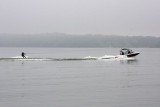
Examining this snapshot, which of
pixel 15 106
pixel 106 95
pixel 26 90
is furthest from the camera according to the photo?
pixel 26 90

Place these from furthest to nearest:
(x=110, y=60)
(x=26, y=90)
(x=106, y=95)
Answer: (x=110, y=60)
(x=26, y=90)
(x=106, y=95)

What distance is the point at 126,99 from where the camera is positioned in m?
28.3

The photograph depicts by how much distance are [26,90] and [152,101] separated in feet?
44.2

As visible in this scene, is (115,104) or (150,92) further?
(150,92)

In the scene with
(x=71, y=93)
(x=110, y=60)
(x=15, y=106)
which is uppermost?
(x=110, y=60)

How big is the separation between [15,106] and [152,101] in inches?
431

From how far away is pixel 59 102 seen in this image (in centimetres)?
2706

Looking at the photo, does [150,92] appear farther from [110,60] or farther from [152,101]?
[110,60]

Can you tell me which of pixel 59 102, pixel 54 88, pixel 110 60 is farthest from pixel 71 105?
pixel 110 60

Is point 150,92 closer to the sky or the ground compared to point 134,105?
Answer: closer to the sky

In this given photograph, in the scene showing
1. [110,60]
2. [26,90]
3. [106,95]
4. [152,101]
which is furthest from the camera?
[110,60]

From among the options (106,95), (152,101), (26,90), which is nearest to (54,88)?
(26,90)

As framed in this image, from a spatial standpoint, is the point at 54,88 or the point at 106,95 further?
the point at 54,88

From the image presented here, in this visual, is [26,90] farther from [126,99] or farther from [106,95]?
[126,99]
